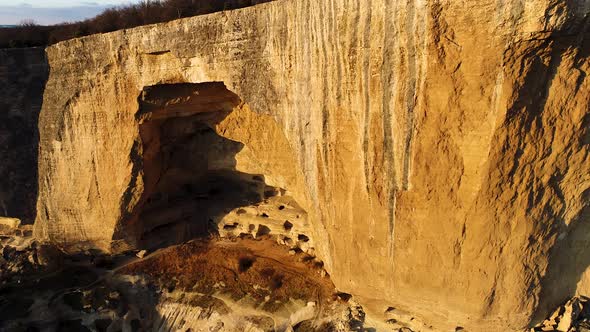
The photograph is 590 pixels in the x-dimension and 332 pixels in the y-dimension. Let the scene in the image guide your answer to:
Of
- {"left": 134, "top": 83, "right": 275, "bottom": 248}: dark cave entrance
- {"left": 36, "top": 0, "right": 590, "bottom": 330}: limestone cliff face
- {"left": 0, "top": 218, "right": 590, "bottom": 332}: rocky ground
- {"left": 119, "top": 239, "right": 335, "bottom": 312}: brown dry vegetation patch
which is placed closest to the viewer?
{"left": 36, "top": 0, "right": 590, "bottom": 330}: limestone cliff face

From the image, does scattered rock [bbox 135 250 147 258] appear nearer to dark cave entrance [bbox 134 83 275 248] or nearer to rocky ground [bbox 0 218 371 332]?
rocky ground [bbox 0 218 371 332]

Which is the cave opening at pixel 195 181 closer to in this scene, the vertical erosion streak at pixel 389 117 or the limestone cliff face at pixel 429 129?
the limestone cliff face at pixel 429 129

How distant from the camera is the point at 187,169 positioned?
10938 millimetres

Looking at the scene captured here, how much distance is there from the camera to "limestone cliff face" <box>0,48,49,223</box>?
679 inches

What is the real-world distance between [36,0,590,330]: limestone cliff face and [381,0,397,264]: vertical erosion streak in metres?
0.02

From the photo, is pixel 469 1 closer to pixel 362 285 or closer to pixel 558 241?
pixel 558 241

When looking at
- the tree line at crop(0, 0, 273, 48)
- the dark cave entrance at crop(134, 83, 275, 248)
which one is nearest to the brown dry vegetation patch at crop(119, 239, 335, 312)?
the dark cave entrance at crop(134, 83, 275, 248)

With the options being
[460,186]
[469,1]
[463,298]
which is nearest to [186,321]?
[463,298]

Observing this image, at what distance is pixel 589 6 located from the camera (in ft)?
14.5

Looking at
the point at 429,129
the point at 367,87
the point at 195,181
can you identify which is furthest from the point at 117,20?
the point at 429,129

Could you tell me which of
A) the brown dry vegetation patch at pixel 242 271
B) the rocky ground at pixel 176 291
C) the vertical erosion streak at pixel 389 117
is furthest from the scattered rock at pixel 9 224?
the vertical erosion streak at pixel 389 117

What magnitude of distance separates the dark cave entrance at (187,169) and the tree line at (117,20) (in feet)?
18.2

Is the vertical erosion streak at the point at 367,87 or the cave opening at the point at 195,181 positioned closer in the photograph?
the vertical erosion streak at the point at 367,87

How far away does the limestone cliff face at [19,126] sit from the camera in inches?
679
